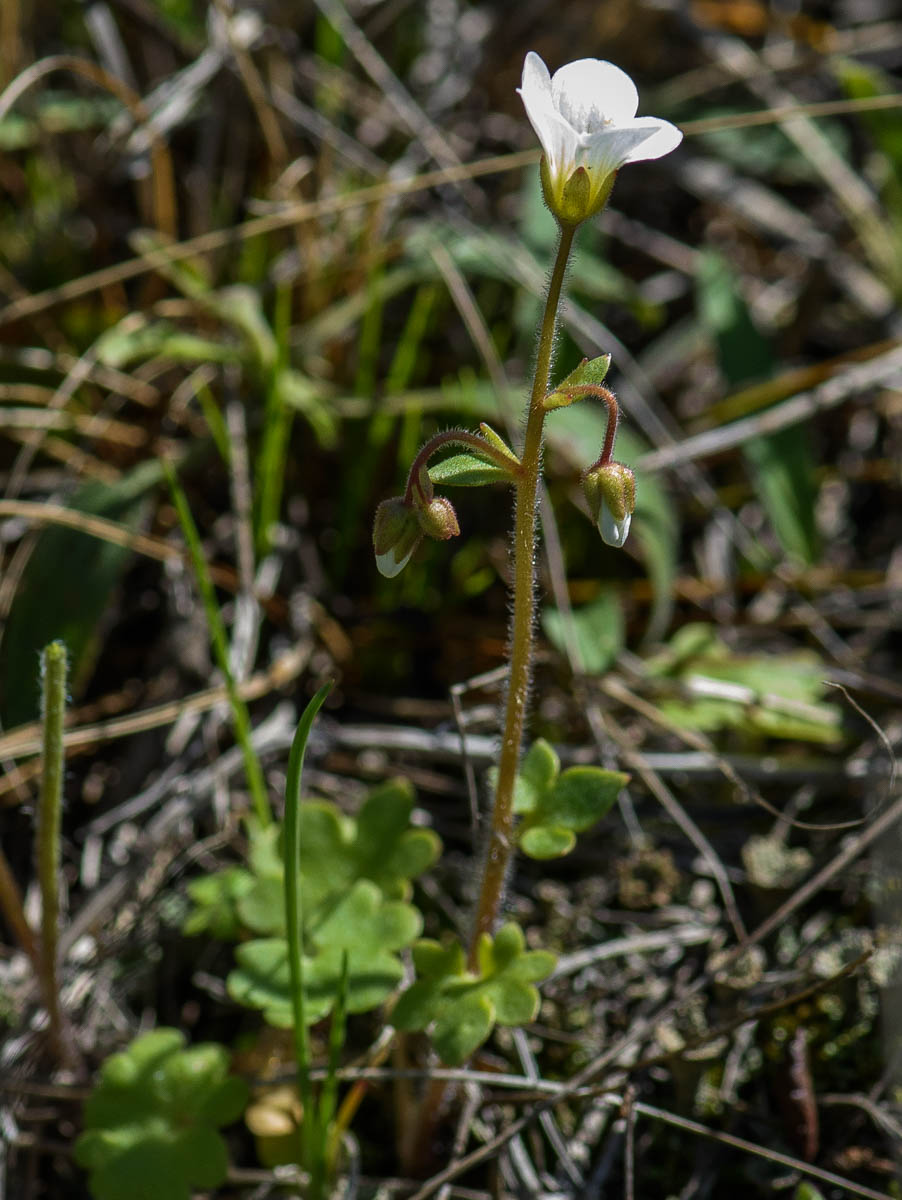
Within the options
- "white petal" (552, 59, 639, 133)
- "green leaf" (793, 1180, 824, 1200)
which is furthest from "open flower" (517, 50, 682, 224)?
"green leaf" (793, 1180, 824, 1200)

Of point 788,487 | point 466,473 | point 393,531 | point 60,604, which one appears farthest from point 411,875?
Result: point 788,487

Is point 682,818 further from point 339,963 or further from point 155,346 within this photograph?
point 155,346

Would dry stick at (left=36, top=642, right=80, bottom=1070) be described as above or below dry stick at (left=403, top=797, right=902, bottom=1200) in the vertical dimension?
above

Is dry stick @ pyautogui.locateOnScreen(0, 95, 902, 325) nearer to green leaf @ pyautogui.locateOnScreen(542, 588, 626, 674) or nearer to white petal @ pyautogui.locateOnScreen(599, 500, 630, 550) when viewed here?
green leaf @ pyautogui.locateOnScreen(542, 588, 626, 674)

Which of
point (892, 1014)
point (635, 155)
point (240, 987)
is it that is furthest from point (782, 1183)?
point (635, 155)

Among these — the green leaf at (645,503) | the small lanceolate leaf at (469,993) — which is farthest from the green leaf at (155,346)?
the small lanceolate leaf at (469,993)

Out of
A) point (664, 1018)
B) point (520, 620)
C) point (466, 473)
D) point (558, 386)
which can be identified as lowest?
point (664, 1018)

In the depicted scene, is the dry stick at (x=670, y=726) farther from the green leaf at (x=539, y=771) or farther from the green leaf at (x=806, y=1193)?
the green leaf at (x=806, y=1193)
